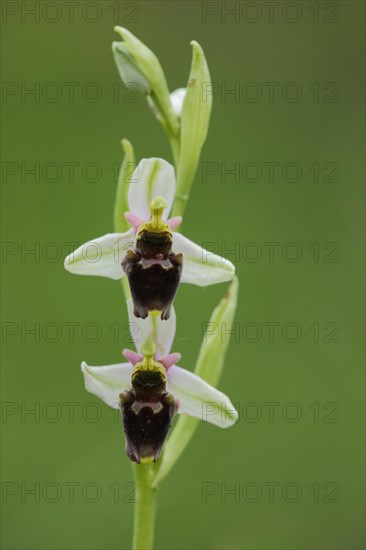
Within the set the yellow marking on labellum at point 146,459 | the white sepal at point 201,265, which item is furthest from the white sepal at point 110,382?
the white sepal at point 201,265

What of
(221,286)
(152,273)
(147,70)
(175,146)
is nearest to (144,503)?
(152,273)

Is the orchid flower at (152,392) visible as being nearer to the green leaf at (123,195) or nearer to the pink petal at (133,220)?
the pink petal at (133,220)

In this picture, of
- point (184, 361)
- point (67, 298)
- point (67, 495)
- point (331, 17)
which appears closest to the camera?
point (67, 495)

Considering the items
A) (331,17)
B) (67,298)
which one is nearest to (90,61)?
(331,17)

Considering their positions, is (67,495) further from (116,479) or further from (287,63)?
(287,63)

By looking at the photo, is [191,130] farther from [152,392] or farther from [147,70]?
[152,392]
